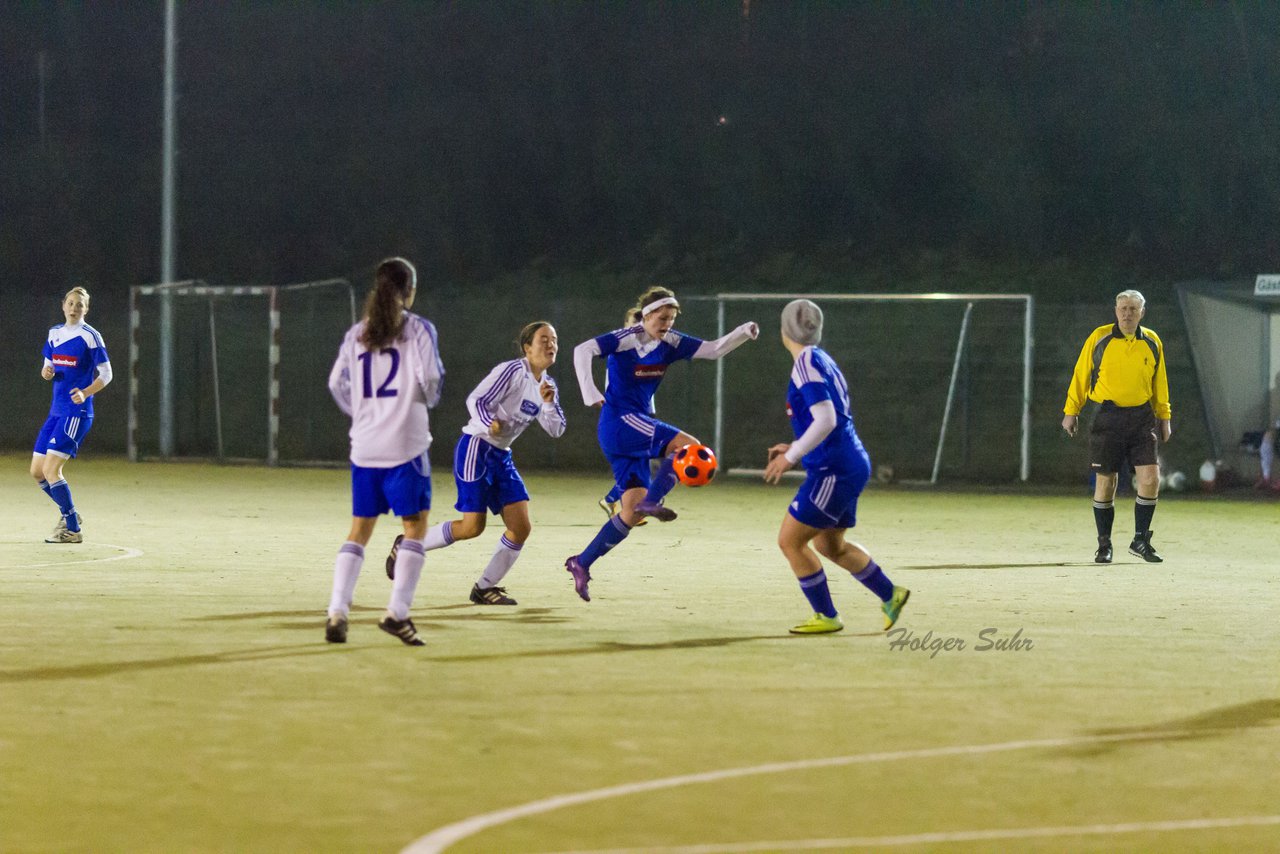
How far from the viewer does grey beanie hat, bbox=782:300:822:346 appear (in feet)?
28.3

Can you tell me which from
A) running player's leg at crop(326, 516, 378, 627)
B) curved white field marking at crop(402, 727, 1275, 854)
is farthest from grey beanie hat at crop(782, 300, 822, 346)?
curved white field marking at crop(402, 727, 1275, 854)

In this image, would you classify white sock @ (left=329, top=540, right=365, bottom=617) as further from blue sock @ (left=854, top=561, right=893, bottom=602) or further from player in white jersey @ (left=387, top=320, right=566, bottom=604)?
blue sock @ (left=854, top=561, right=893, bottom=602)

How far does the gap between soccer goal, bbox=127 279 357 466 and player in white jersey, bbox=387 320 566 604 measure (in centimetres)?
1565

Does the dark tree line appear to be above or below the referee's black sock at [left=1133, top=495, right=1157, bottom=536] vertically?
above

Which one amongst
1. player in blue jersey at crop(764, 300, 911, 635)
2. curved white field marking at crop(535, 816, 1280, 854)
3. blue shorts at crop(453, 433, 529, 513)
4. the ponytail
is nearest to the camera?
curved white field marking at crop(535, 816, 1280, 854)

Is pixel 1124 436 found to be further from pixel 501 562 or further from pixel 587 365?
pixel 501 562

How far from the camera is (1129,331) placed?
43.7 feet

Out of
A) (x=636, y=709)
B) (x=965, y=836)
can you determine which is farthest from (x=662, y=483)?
(x=965, y=836)

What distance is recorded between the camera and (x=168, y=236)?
26078 millimetres

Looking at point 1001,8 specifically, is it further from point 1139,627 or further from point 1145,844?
point 1145,844

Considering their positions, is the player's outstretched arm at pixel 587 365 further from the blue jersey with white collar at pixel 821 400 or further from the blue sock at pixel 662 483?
the blue jersey with white collar at pixel 821 400

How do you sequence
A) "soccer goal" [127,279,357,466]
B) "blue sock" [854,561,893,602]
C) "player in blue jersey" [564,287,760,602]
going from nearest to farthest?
"blue sock" [854,561,893,602] < "player in blue jersey" [564,287,760,602] < "soccer goal" [127,279,357,466]

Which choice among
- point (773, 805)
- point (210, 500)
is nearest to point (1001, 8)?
point (210, 500)

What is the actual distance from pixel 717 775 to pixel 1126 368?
27.7 feet
